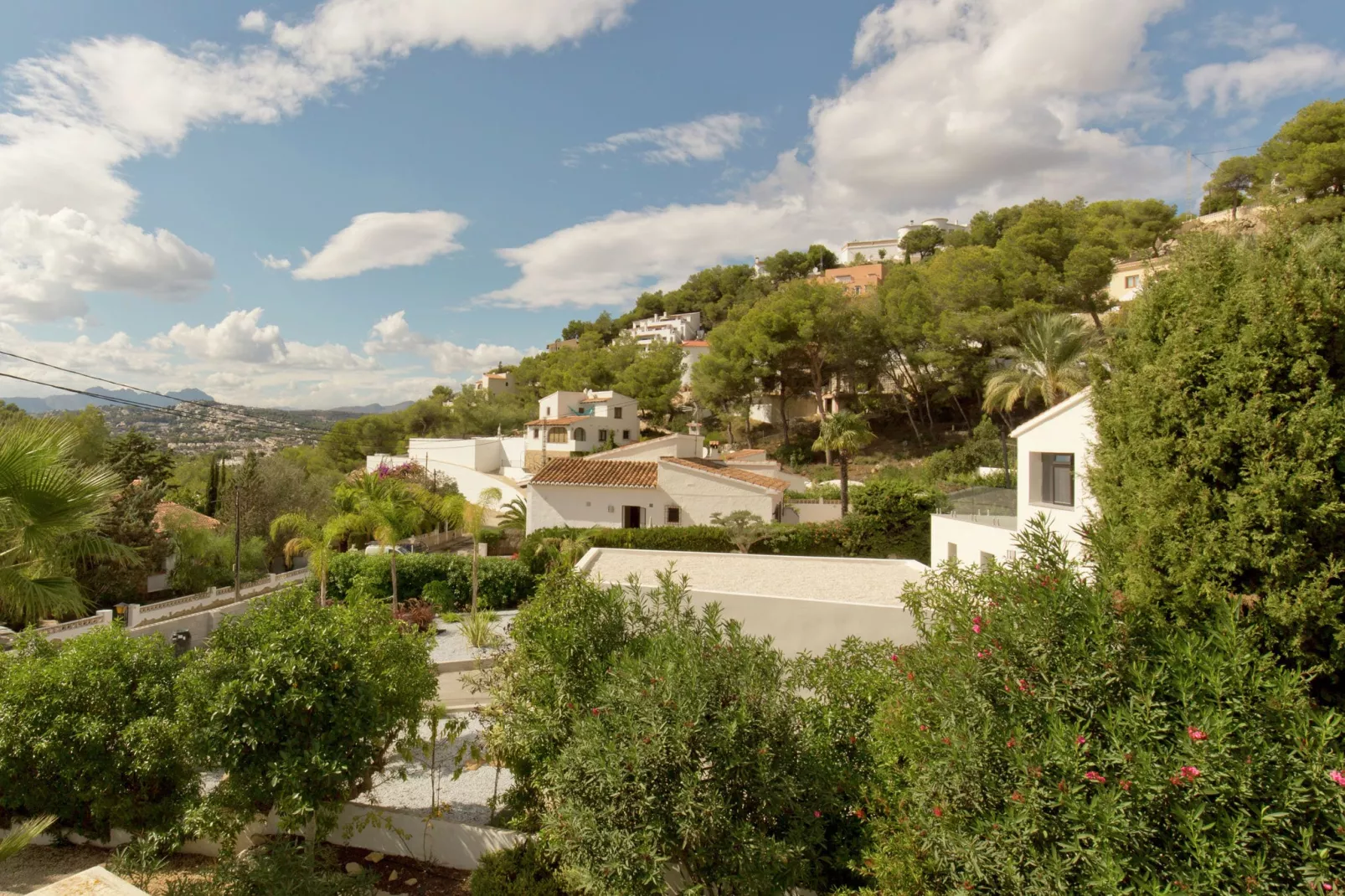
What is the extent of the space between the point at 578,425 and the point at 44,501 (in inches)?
1640

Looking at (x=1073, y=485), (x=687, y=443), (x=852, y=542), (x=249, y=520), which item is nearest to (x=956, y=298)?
(x=687, y=443)

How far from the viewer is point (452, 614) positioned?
22875mm

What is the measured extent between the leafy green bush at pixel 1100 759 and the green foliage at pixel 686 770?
2.69 feet

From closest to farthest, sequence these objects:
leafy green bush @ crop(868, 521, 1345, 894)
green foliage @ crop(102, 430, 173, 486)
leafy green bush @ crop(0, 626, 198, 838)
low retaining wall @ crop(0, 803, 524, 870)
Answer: leafy green bush @ crop(868, 521, 1345, 894), leafy green bush @ crop(0, 626, 198, 838), low retaining wall @ crop(0, 803, 524, 870), green foliage @ crop(102, 430, 173, 486)

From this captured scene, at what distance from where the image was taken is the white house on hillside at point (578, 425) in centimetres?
4869

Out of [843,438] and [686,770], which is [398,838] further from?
[843,438]

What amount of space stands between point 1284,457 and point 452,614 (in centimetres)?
2204

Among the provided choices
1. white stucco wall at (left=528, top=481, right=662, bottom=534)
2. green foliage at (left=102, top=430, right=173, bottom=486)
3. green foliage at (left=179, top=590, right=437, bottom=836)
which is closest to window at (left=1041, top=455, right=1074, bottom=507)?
green foliage at (left=179, top=590, right=437, bottom=836)

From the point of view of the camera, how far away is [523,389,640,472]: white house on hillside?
48.7 meters

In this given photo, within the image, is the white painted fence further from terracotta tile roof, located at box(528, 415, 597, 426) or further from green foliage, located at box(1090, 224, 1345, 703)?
terracotta tile roof, located at box(528, 415, 597, 426)

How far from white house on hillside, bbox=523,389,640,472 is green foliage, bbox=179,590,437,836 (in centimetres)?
3859

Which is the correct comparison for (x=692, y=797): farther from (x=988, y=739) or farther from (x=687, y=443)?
(x=687, y=443)

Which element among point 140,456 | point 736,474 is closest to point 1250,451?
point 736,474

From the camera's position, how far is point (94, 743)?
783cm
